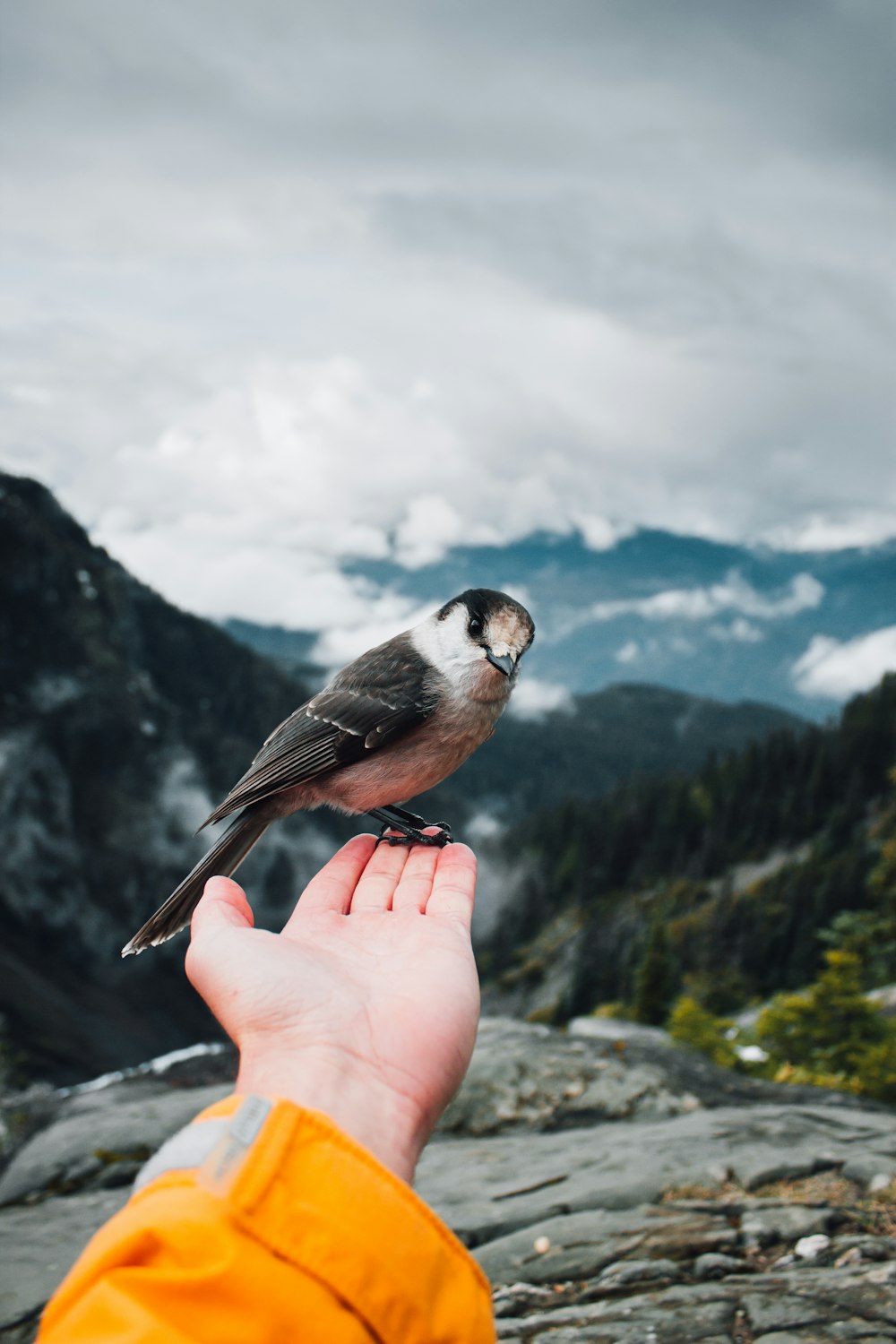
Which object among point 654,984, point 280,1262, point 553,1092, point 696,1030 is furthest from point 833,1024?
point 654,984

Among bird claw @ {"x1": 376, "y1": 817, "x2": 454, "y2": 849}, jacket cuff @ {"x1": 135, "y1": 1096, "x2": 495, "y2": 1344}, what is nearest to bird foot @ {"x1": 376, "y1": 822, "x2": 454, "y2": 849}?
bird claw @ {"x1": 376, "y1": 817, "x2": 454, "y2": 849}

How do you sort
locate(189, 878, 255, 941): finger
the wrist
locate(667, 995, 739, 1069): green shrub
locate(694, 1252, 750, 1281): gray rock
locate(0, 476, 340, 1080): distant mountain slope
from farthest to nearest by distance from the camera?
locate(0, 476, 340, 1080): distant mountain slope → locate(667, 995, 739, 1069): green shrub → locate(694, 1252, 750, 1281): gray rock → locate(189, 878, 255, 941): finger → the wrist

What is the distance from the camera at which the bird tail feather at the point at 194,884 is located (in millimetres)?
5141

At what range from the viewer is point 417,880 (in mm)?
4906

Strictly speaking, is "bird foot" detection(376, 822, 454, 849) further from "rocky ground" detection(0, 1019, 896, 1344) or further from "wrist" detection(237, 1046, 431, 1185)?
"wrist" detection(237, 1046, 431, 1185)

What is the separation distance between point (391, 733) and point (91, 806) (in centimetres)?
13307

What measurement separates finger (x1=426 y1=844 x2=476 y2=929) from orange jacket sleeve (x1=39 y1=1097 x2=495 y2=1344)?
204cm

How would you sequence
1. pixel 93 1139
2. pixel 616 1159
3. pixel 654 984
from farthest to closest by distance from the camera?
pixel 654 984 < pixel 93 1139 < pixel 616 1159

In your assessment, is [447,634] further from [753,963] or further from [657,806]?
[657,806]

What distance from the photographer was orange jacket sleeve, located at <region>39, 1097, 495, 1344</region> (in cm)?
185

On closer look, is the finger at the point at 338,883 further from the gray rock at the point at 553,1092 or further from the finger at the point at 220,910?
the gray rock at the point at 553,1092

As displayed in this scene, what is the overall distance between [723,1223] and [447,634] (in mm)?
4063

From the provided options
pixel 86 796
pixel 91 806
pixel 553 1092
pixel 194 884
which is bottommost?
pixel 91 806

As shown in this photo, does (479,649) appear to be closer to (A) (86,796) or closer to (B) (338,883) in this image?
(B) (338,883)
